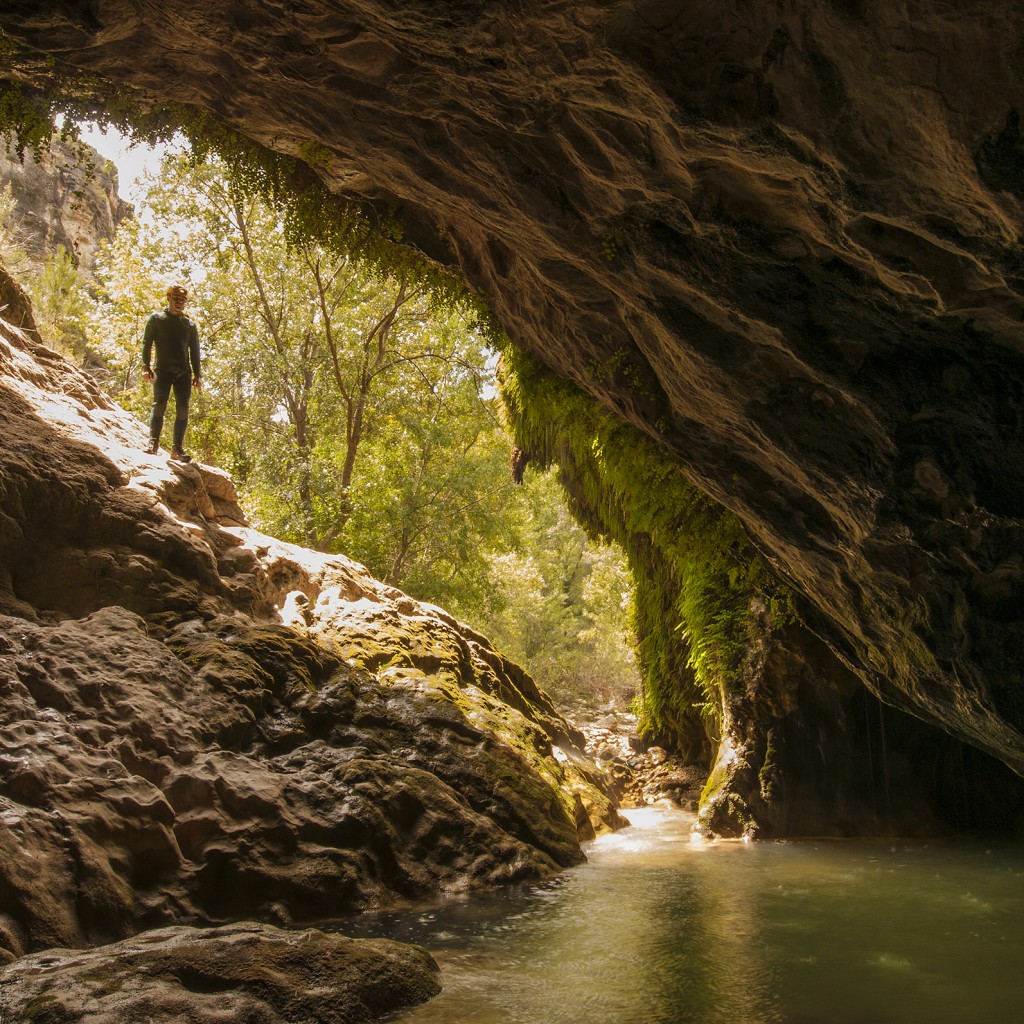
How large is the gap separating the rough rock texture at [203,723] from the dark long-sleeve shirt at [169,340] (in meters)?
0.82

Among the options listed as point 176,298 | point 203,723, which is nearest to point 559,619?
point 176,298

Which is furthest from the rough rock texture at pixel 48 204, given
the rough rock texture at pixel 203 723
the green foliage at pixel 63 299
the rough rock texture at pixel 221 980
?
the rough rock texture at pixel 221 980

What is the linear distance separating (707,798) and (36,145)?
32.1 feet

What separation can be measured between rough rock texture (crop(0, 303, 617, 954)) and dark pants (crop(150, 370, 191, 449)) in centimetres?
36

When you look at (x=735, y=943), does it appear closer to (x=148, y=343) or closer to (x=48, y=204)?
(x=148, y=343)

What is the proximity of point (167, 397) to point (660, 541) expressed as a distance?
19.8ft

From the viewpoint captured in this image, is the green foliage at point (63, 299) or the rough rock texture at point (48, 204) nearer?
the green foliage at point (63, 299)

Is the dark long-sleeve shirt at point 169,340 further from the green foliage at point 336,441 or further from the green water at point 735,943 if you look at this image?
the green foliage at point 336,441

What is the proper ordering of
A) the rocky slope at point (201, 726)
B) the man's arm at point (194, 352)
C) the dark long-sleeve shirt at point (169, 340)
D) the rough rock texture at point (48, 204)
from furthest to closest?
the rough rock texture at point (48, 204) < the man's arm at point (194, 352) < the dark long-sleeve shirt at point (169, 340) < the rocky slope at point (201, 726)

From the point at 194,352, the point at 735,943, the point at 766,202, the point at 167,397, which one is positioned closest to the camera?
the point at 766,202

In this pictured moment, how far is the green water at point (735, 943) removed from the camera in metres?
3.95

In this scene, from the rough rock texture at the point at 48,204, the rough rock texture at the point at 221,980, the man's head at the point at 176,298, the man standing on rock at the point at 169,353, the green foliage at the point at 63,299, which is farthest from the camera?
the rough rock texture at the point at 48,204

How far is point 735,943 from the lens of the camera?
5102 millimetres

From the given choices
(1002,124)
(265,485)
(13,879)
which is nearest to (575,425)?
(1002,124)
